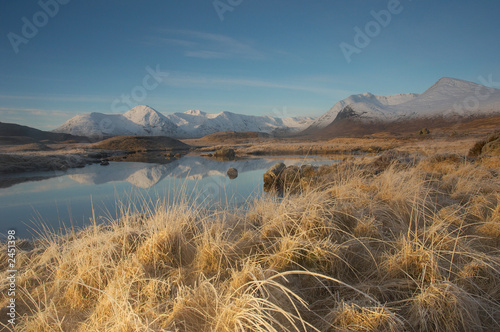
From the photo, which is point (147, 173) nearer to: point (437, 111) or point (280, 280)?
point (280, 280)

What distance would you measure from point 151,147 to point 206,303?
4366cm

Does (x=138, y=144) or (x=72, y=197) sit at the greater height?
(x=138, y=144)

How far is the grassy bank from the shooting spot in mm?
1667

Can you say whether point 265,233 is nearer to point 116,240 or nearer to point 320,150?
point 116,240

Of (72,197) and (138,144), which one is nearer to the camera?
(72,197)

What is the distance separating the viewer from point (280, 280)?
2117mm

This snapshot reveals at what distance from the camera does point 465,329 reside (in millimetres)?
1576

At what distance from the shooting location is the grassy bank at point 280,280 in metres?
1.67

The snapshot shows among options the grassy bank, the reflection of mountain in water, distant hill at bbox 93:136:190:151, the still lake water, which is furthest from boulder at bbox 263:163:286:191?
distant hill at bbox 93:136:190:151

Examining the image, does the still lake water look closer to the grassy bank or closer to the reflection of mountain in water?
the reflection of mountain in water

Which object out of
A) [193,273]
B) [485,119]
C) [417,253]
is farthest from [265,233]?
[485,119]

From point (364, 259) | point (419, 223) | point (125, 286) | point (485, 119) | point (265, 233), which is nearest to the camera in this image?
point (125, 286)

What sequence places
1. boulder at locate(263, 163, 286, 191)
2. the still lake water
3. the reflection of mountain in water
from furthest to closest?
the reflection of mountain in water < boulder at locate(263, 163, 286, 191) < the still lake water

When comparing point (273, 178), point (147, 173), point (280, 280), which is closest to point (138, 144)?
point (147, 173)
